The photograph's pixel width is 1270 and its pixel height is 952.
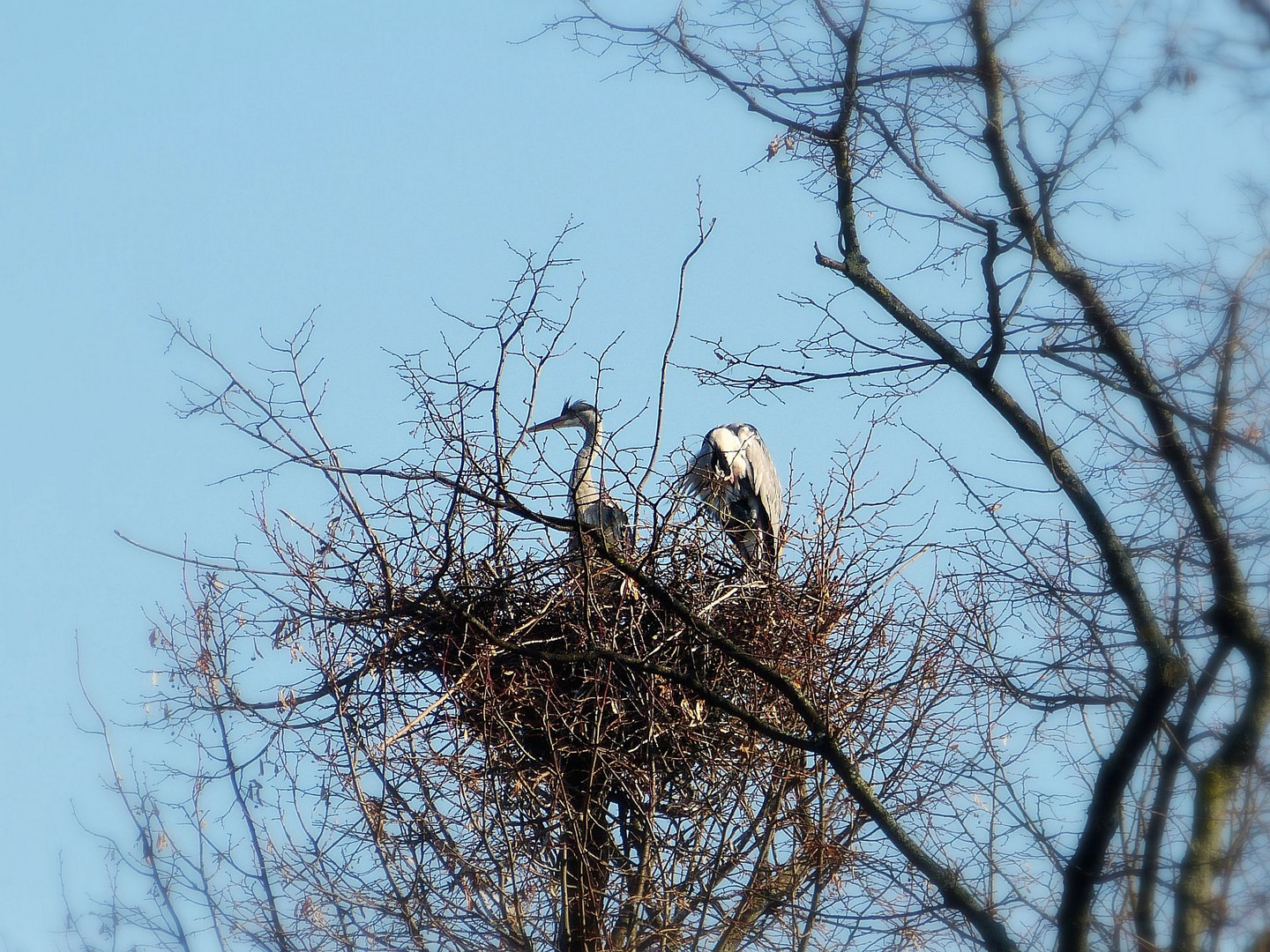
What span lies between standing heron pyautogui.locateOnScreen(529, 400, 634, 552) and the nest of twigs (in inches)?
9.9

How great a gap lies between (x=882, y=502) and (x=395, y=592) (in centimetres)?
222

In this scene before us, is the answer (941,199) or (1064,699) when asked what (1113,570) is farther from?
(941,199)

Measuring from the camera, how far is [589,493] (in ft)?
27.0

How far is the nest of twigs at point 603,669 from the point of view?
5895mm

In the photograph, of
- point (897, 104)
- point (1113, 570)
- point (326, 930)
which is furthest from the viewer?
point (897, 104)

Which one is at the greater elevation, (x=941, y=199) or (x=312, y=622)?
(x=941, y=199)

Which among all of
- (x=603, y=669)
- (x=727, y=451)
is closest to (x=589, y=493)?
(x=727, y=451)

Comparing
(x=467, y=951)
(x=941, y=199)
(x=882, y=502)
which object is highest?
(x=941, y=199)

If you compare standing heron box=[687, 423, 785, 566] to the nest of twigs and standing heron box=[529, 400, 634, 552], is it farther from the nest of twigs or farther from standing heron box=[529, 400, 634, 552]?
the nest of twigs

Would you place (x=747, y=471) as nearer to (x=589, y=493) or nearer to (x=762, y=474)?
(x=762, y=474)

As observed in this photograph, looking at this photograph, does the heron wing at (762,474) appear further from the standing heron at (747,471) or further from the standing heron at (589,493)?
the standing heron at (589,493)

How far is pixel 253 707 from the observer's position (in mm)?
6027

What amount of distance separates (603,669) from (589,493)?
2334 mm

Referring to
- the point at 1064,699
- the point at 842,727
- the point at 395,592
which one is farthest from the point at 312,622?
the point at 1064,699
